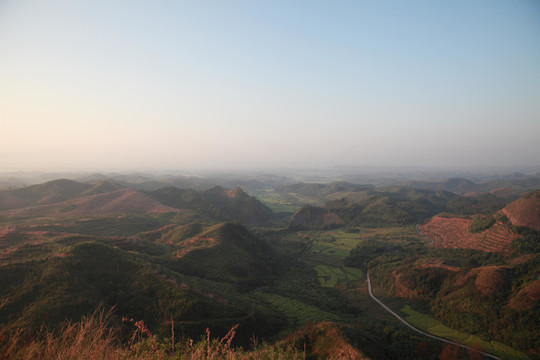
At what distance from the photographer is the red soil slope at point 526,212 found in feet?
192

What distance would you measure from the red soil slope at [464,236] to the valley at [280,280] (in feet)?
1.42

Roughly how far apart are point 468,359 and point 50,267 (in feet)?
160

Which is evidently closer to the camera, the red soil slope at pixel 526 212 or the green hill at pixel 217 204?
the red soil slope at pixel 526 212

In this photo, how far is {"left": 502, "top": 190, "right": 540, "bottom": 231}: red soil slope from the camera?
58562mm

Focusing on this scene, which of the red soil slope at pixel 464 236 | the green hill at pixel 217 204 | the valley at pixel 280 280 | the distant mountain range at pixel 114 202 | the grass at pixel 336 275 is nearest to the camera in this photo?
the valley at pixel 280 280

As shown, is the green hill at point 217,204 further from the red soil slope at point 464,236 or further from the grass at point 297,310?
the red soil slope at point 464,236

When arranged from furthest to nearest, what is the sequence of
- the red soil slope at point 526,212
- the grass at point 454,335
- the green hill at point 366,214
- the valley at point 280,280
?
1. the green hill at point 366,214
2. the red soil slope at point 526,212
3. the grass at point 454,335
4. the valley at point 280,280

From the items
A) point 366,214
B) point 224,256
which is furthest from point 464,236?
point 224,256

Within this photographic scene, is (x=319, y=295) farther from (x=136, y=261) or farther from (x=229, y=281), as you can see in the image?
(x=136, y=261)

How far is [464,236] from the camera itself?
71.3 metres

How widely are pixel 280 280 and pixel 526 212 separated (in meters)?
66.2

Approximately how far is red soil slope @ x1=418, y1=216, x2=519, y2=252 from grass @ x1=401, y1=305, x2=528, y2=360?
36.7 meters

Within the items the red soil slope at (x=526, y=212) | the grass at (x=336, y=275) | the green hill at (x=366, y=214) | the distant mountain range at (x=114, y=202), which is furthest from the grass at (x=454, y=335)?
the distant mountain range at (x=114, y=202)

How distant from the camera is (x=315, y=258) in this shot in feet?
237
